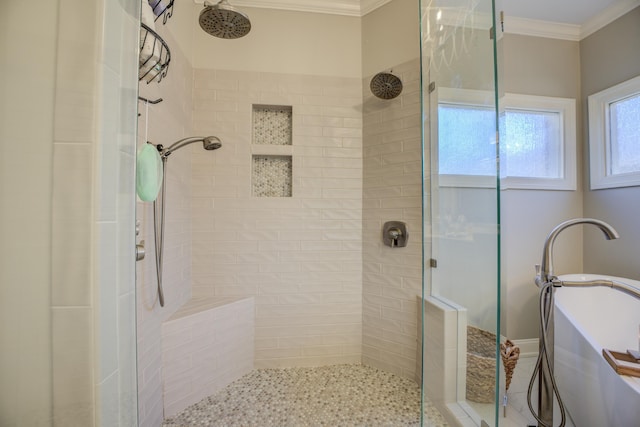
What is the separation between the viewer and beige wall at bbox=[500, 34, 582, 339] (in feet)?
7.07

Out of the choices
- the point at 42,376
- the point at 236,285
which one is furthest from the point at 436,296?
the point at 42,376

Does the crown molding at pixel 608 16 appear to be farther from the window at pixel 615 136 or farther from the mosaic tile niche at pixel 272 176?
the mosaic tile niche at pixel 272 176

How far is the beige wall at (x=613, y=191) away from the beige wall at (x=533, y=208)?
0.23 feet

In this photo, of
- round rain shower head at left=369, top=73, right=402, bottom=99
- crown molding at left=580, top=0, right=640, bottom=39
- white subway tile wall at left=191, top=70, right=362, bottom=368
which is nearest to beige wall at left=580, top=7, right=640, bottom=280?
crown molding at left=580, top=0, right=640, bottom=39

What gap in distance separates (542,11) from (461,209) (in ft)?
7.13

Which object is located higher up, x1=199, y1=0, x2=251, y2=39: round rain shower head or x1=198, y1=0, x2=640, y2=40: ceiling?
x1=198, y1=0, x2=640, y2=40: ceiling

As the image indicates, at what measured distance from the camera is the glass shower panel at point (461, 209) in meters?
0.93

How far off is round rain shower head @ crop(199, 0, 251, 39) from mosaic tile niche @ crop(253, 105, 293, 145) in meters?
0.66

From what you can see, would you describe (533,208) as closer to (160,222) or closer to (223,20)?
(223,20)

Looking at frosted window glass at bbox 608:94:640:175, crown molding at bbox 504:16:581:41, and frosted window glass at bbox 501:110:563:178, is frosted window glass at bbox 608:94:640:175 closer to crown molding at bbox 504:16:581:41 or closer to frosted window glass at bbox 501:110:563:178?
frosted window glass at bbox 501:110:563:178

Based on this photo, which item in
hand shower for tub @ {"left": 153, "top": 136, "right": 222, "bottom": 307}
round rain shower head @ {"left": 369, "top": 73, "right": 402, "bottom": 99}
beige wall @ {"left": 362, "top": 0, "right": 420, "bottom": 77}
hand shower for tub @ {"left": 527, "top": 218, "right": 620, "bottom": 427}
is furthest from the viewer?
beige wall @ {"left": 362, "top": 0, "right": 420, "bottom": 77}

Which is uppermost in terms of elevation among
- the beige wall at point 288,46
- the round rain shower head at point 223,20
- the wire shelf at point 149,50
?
the beige wall at point 288,46

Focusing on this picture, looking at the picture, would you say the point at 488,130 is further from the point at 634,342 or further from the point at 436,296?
the point at 634,342

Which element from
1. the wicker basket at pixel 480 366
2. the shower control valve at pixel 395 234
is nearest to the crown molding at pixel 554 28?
the shower control valve at pixel 395 234
